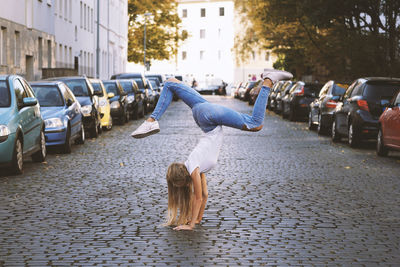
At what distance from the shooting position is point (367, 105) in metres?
19.3

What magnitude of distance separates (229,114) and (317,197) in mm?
3293

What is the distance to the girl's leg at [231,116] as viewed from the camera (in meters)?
7.57

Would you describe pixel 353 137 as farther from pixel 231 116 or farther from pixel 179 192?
pixel 231 116

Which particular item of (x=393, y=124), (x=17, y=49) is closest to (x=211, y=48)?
(x=17, y=49)

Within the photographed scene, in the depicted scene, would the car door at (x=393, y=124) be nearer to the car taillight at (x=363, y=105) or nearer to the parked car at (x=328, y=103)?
the car taillight at (x=363, y=105)

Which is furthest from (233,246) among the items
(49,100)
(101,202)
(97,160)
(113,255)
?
(49,100)

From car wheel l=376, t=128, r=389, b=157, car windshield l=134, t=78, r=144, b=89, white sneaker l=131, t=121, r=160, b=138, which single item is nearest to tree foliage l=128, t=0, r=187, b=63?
car windshield l=134, t=78, r=144, b=89

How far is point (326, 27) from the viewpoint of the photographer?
3403 centimetres

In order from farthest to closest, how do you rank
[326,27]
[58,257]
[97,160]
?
1. [326,27]
2. [97,160]
3. [58,257]

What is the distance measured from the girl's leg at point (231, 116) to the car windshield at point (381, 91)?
11.9 metres

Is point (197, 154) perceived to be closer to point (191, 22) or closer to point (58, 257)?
point (58, 257)

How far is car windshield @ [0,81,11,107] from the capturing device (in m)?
13.8

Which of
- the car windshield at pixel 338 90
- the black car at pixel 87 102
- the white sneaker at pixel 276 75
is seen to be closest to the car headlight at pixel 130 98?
the black car at pixel 87 102

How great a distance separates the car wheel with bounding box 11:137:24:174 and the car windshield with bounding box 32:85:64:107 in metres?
5.04
